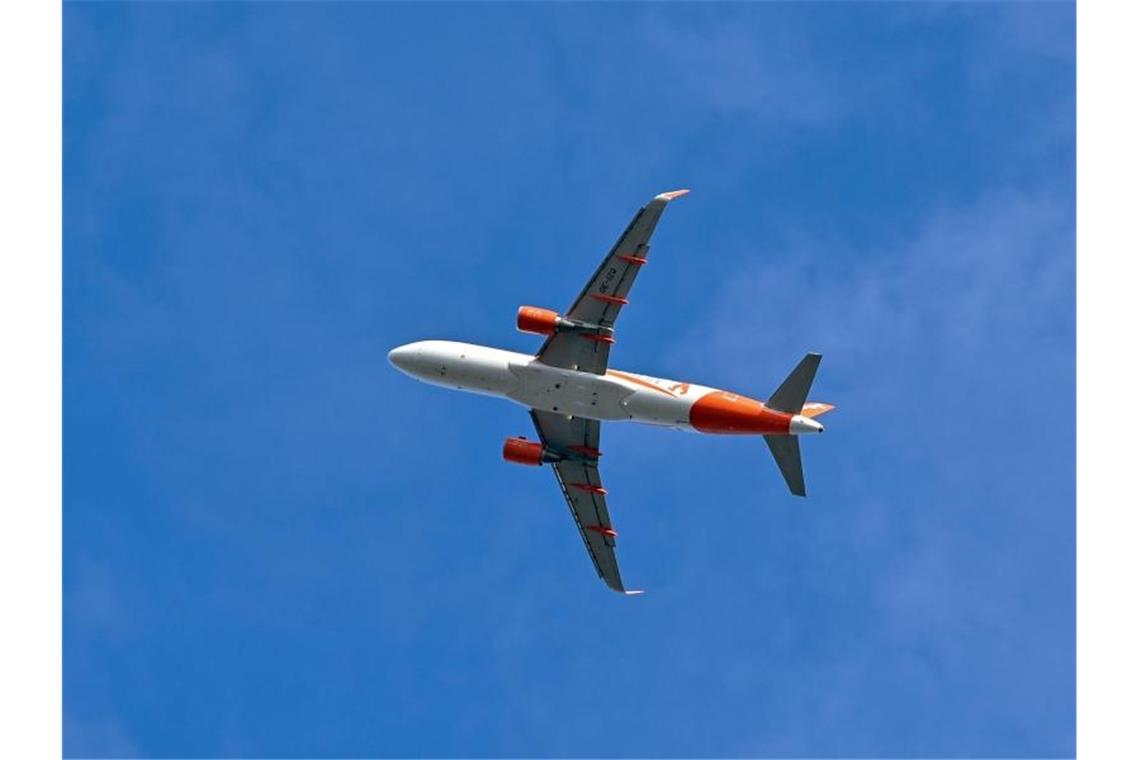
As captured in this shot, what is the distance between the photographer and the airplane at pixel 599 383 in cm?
8062

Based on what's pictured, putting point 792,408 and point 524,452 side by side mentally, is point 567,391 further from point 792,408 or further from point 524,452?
point 792,408

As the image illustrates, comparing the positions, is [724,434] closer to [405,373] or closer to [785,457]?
[785,457]

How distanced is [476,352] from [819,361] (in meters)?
18.8

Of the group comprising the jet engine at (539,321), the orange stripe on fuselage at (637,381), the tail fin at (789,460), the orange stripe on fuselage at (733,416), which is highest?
the jet engine at (539,321)

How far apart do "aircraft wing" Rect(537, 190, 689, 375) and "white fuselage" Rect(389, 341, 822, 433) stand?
73 cm

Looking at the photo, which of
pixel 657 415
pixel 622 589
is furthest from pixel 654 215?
pixel 622 589

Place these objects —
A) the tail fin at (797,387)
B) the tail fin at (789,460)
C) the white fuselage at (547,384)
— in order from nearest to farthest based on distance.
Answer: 1. the tail fin at (797,387)
2. the tail fin at (789,460)
3. the white fuselage at (547,384)

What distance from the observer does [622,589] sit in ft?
306

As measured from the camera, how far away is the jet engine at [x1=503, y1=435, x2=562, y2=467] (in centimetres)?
Answer: 9056

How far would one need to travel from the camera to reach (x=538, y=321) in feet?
278

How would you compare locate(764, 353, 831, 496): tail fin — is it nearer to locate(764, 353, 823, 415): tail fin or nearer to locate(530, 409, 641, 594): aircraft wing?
locate(764, 353, 823, 415): tail fin

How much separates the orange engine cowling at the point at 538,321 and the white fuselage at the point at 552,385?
5.20 feet

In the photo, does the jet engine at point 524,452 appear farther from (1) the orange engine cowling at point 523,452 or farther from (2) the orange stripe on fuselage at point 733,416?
(2) the orange stripe on fuselage at point 733,416

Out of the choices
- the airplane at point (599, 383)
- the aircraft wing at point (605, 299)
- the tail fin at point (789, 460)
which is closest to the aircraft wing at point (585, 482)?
the airplane at point (599, 383)
